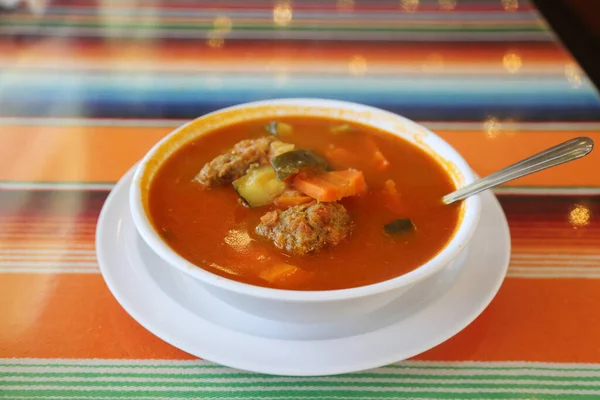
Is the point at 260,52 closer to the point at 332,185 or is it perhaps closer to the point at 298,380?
the point at 332,185

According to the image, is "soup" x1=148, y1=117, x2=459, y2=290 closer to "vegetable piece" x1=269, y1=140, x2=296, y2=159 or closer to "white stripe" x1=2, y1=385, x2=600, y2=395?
"vegetable piece" x1=269, y1=140, x2=296, y2=159

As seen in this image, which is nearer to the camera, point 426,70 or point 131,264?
point 131,264

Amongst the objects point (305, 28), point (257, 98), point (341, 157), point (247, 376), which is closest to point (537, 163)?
point (341, 157)

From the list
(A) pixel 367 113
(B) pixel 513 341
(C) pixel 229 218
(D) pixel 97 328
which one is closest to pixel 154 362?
(D) pixel 97 328

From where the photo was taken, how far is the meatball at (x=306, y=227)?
1.93 m

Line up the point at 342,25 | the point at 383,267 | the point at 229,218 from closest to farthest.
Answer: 1. the point at 383,267
2. the point at 229,218
3. the point at 342,25

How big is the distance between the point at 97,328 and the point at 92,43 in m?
2.54

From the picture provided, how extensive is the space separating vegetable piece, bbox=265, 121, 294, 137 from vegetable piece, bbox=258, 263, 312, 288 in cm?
85

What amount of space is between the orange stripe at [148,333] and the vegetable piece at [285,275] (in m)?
0.36

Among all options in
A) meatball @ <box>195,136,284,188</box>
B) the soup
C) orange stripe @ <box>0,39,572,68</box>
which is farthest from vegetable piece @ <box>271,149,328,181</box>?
orange stripe @ <box>0,39,572,68</box>

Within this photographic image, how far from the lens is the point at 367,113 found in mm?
2605

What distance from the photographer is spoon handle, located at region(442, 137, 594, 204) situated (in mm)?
1858

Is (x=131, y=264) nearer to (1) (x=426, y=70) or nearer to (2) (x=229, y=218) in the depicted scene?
(2) (x=229, y=218)

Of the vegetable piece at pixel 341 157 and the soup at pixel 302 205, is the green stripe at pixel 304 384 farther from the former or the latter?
the vegetable piece at pixel 341 157
